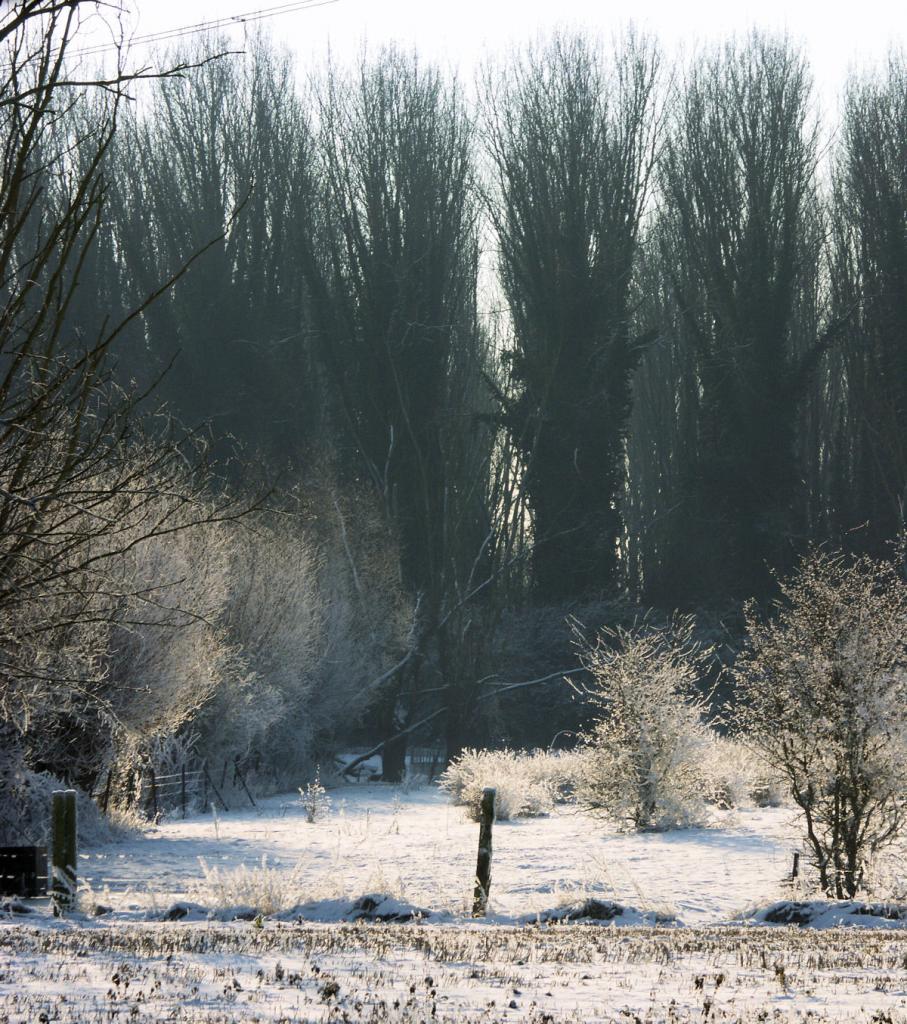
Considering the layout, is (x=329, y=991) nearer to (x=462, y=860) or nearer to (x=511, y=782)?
(x=462, y=860)

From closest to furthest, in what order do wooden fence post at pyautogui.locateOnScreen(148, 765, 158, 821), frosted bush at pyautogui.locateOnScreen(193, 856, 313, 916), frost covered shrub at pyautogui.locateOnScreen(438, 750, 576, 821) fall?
frosted bush at pyautogui.locateOnScreen(193, 856, 313, 916), wooden fence post at pyautogui.locateOnScreen(148, 765, 158, 821), frost covered shrub at pyautogui.locateOnScreen(438, 750, 576, 821)

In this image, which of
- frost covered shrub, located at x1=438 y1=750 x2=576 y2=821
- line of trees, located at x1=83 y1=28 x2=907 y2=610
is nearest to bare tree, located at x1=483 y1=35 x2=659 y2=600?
line of trees, located at x1=83 y1=28 x2=907 y2=610

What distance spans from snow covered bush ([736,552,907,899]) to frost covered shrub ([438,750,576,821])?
7990 millimetres

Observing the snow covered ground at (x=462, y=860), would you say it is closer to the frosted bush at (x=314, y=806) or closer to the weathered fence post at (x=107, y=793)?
the frosted bush at (x=314, y=806)

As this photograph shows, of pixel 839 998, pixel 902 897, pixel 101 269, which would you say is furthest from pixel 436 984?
pixel 101 269

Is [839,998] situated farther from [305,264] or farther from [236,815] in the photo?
[305,264]

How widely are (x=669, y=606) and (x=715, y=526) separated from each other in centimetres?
275

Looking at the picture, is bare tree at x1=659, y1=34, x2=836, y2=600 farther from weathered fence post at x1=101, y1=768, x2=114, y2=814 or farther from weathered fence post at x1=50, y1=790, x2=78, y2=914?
weathered fence post at x1=50, y1=790, x2=78, y2=914

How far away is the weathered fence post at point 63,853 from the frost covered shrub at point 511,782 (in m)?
10.6

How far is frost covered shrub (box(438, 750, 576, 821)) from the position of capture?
23.6m

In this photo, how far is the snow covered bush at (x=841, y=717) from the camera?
1484 cm

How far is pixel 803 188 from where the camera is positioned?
40000 mm

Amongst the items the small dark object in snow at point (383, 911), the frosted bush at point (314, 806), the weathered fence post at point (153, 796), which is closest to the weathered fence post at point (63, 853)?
the small dark object in snow at point (383, 911)

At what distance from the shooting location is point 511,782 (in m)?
23.8
